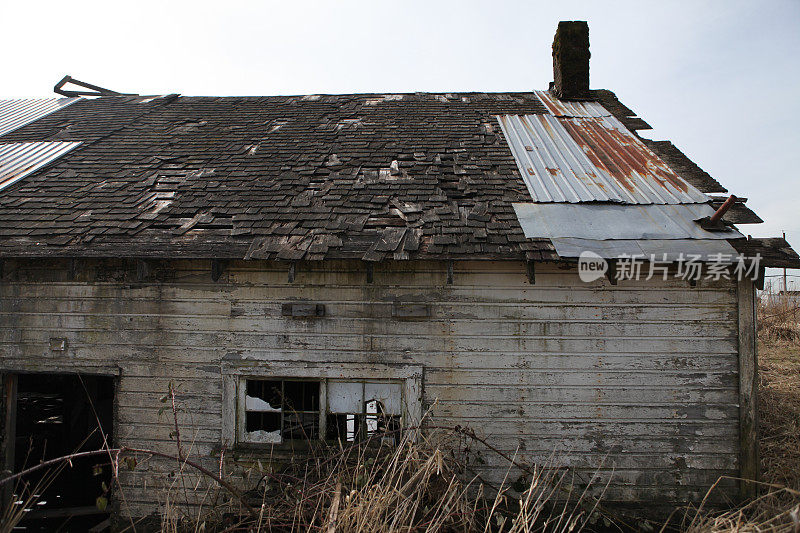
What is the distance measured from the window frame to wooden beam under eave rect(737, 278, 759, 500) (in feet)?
12.0

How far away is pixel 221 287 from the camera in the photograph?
18.5 ft

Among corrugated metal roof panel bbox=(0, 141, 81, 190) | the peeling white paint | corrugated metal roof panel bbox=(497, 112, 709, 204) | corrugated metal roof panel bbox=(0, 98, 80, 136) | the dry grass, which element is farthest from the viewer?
corrugated metal roof panel bbox=(0, 98, 80, 136)

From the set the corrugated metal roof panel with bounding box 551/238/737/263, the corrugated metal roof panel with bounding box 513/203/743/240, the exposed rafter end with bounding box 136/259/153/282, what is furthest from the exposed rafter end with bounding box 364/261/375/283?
the exposed rafter end with bounding box 136/259/153/282

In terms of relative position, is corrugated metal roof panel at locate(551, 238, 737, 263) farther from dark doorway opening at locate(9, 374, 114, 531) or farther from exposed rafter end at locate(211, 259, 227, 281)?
dark doorway opening at locate(9, 374, 114, 531)

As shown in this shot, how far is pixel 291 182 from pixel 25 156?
474 centimetres

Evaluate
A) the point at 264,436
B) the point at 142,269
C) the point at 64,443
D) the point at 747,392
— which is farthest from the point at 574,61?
the point at 64,443

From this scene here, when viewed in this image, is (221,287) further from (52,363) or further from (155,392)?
(52,363)

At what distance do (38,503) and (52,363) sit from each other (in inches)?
95.6

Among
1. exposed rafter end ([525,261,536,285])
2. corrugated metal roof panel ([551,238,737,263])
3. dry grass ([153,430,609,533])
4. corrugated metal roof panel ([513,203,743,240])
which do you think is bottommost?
dry grass ([153,430,609,533])

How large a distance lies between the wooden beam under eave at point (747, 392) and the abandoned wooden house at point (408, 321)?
0.02m

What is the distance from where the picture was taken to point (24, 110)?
10.3 m

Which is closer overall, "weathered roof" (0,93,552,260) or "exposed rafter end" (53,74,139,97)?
"weathered roof" (0,93,552,260)

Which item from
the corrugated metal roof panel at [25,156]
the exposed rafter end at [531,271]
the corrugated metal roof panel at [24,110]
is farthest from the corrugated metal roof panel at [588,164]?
the corrugated metal roof panel at [24,110]

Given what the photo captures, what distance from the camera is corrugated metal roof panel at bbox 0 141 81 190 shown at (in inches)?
274
